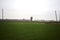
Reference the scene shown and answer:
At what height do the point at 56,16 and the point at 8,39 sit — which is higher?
the point at 56,16

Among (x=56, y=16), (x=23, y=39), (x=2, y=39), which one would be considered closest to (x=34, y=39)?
(x=23, y=39)

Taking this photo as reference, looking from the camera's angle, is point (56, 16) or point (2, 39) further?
point (56, 16)

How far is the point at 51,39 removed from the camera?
8.26 metres

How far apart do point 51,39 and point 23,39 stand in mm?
2503

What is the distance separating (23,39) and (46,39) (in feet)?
6.74

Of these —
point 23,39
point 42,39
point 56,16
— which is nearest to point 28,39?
point 23,39

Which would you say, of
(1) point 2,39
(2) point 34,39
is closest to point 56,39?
(2) point 34,39

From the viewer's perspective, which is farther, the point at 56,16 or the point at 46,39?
the point at 56,16

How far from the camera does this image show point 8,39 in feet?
26.0

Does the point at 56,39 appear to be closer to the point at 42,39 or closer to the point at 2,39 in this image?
the point at 42,39

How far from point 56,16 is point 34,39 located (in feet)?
99.0

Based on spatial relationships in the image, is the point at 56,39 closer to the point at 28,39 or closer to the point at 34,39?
the point at 34,39

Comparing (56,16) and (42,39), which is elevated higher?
A: (56,16)

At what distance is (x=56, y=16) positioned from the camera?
36562 millimetres
